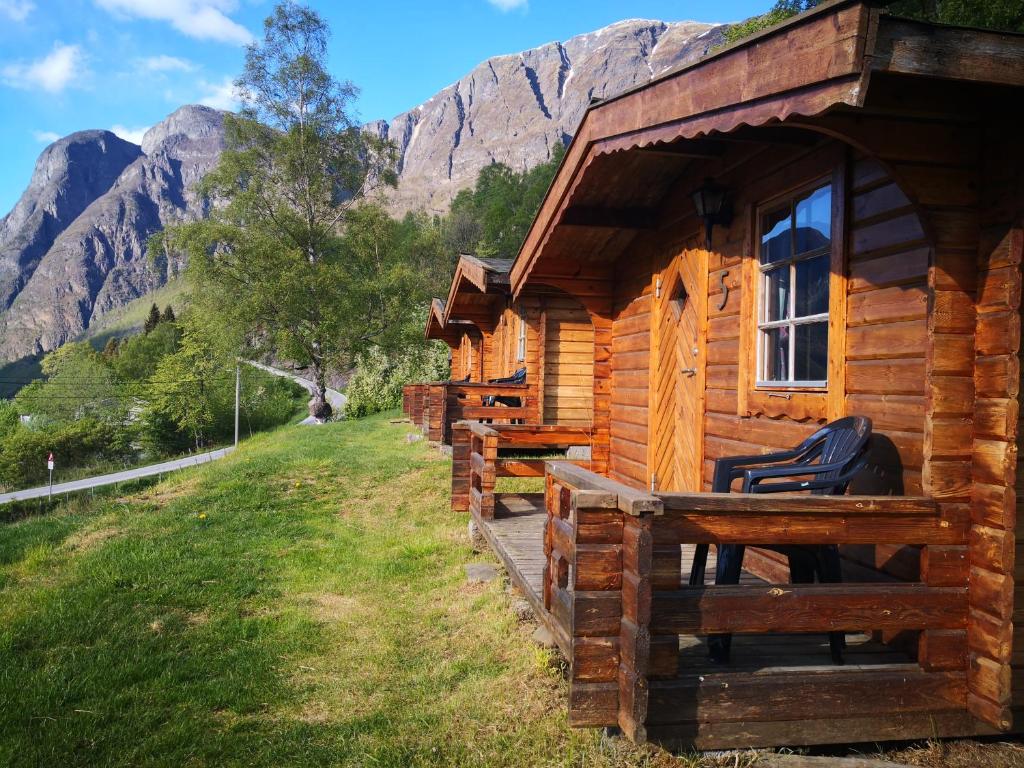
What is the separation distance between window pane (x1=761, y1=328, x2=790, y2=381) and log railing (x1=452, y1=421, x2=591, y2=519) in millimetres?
2710

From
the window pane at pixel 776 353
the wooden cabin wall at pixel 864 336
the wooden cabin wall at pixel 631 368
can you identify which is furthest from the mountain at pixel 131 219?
the window pane at pixel 776 353

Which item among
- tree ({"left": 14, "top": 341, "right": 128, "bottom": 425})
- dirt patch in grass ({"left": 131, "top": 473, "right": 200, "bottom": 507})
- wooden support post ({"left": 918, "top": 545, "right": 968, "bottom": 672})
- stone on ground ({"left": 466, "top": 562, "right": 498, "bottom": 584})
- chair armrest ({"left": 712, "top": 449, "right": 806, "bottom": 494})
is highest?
chair armrest ({"left": 712, "top": 449, "right": 806, "bottom": 494})

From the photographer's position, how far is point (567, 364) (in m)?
12.1

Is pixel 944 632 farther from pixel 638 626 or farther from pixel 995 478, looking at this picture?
pixel 638 626

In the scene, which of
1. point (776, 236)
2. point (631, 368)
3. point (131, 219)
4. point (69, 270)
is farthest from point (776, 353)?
point (131, 219)

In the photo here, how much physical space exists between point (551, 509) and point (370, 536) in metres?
4.63

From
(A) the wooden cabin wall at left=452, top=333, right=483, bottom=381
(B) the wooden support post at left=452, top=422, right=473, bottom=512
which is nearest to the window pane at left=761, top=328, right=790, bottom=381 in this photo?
(B) the wooden support post at left=452, top=422, right=473, bottom=512

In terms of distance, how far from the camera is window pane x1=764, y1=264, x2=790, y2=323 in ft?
14.9

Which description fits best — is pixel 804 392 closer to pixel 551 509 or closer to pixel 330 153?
pixel 551 509

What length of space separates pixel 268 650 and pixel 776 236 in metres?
4.33

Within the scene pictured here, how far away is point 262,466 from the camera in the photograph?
11.7 metres

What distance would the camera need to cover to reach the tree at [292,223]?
27.3m

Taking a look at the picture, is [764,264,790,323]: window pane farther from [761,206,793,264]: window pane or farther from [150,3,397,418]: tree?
[150,3,397,418]: tree

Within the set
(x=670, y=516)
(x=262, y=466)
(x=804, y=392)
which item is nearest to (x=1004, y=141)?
(x=804, y=392)
